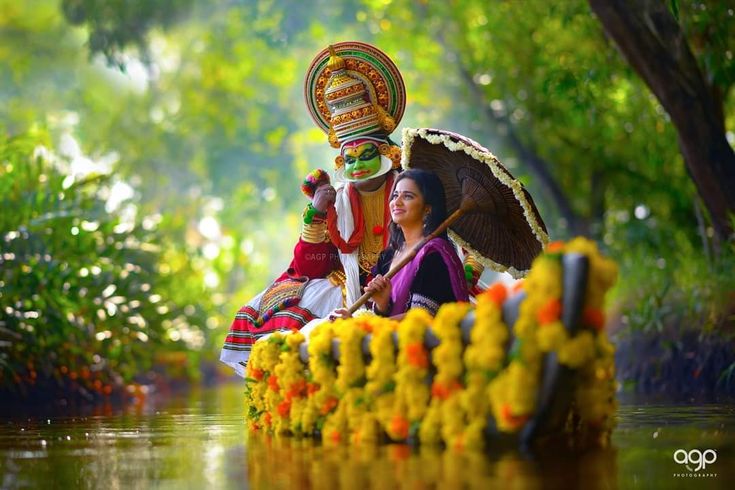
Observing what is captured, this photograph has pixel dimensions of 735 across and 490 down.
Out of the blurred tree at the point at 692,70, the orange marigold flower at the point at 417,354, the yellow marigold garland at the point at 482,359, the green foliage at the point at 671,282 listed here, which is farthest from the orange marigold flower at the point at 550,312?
the green foliage at the point at 671,282

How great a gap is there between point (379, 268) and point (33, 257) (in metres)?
5.80

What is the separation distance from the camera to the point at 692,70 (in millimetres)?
11008

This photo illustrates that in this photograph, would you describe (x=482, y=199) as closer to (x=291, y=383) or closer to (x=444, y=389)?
(x=291, y=383)

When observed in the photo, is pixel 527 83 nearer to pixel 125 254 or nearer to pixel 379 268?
pixel 125 254

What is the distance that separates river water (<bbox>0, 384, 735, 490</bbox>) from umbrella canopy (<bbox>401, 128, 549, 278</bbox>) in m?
1.19

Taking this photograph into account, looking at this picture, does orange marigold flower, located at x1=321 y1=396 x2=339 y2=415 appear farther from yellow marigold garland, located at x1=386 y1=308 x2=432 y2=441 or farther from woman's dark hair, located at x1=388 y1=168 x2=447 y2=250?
woman's dark hair, located at x1=388 y1=168 x2=447 y2=250

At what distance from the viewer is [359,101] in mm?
8914

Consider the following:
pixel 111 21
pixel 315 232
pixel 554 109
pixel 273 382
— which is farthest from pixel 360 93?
pixel 111 21

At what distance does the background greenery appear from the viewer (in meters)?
12.9

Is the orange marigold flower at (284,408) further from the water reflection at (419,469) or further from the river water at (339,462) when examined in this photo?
the water reflection at (419,469)

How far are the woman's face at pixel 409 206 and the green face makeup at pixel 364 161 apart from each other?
3.67 feet

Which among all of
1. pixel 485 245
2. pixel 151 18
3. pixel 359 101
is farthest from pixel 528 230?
pixel 151 18

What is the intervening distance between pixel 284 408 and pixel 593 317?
253 centimetres

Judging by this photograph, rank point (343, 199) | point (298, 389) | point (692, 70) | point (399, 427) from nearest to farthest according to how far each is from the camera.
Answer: point (399, 427) → point (298, 389) → point (343, 199) → point (692, 70)
